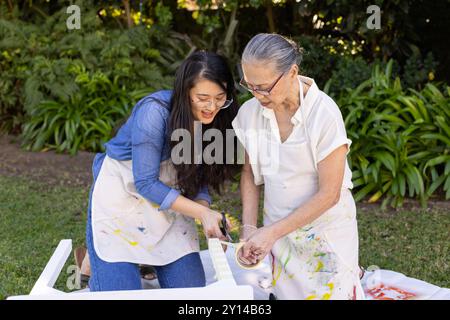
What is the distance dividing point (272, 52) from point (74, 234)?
112 inches

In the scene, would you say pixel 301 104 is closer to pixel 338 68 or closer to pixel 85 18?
pixel 338 68

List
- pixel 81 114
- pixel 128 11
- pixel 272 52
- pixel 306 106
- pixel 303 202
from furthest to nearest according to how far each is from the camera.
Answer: pixel 128 11 → pixel 81 114 → pixel 303 202 → pixel 306 106 → pixel 272 52

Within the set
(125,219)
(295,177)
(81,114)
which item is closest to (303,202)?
(295,177)

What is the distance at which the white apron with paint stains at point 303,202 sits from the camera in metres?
3.04

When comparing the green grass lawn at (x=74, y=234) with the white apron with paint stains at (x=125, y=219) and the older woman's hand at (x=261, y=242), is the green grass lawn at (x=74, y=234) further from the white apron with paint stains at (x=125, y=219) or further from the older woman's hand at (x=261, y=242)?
the older woman's hand at (x=261, y=242)

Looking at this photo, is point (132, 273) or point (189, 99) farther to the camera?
point (132, 273)

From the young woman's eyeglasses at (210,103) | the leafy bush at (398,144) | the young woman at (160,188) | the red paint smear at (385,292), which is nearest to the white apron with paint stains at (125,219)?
the young woman at (160,188)

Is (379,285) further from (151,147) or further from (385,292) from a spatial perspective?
(151,147)

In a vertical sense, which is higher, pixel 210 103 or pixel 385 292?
pixel 210 103

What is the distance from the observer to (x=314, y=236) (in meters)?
3.12

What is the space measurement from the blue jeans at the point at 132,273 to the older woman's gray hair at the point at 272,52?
44.7 inches

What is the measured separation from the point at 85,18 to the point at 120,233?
193 inches
